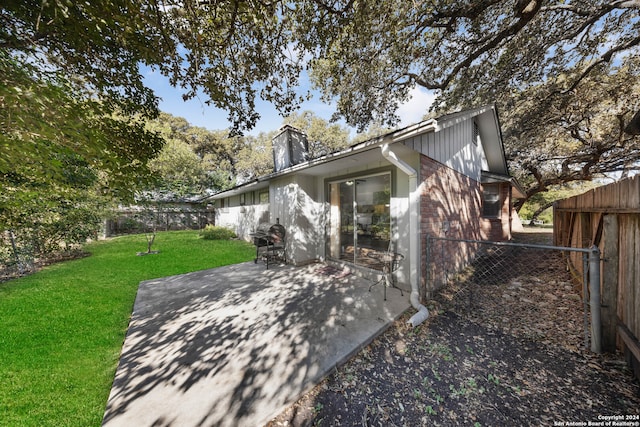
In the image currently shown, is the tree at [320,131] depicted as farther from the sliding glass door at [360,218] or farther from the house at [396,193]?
the sliding glass door at [360,218]

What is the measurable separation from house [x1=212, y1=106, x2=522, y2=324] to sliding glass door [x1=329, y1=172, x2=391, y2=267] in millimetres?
24

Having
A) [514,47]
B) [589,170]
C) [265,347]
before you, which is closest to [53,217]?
[265,347]

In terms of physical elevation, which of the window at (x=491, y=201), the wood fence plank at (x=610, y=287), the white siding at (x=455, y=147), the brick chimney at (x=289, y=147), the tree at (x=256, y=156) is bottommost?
the wood fence plank at (x=610, y=287)

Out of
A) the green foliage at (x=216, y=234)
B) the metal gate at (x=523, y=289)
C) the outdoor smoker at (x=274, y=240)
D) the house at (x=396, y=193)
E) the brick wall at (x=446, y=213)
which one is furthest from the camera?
the green foliage at (x=216, y=234)

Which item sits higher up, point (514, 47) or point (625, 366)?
point (514, 47)

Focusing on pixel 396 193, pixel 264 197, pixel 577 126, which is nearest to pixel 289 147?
pixel 264 197

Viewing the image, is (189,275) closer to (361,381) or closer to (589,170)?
(361,381)

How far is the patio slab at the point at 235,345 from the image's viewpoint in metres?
1.90

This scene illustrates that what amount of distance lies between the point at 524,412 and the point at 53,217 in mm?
10637

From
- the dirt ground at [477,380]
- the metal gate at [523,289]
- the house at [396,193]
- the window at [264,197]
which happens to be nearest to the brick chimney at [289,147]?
the house at [396,193]

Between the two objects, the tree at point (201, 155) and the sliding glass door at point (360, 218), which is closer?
the sliding glass door at point (360, 218)

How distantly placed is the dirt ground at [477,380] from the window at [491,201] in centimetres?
592

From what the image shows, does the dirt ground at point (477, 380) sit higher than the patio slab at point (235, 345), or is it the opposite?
the patio slab at point (235, 345)

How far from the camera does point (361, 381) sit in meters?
2.22
